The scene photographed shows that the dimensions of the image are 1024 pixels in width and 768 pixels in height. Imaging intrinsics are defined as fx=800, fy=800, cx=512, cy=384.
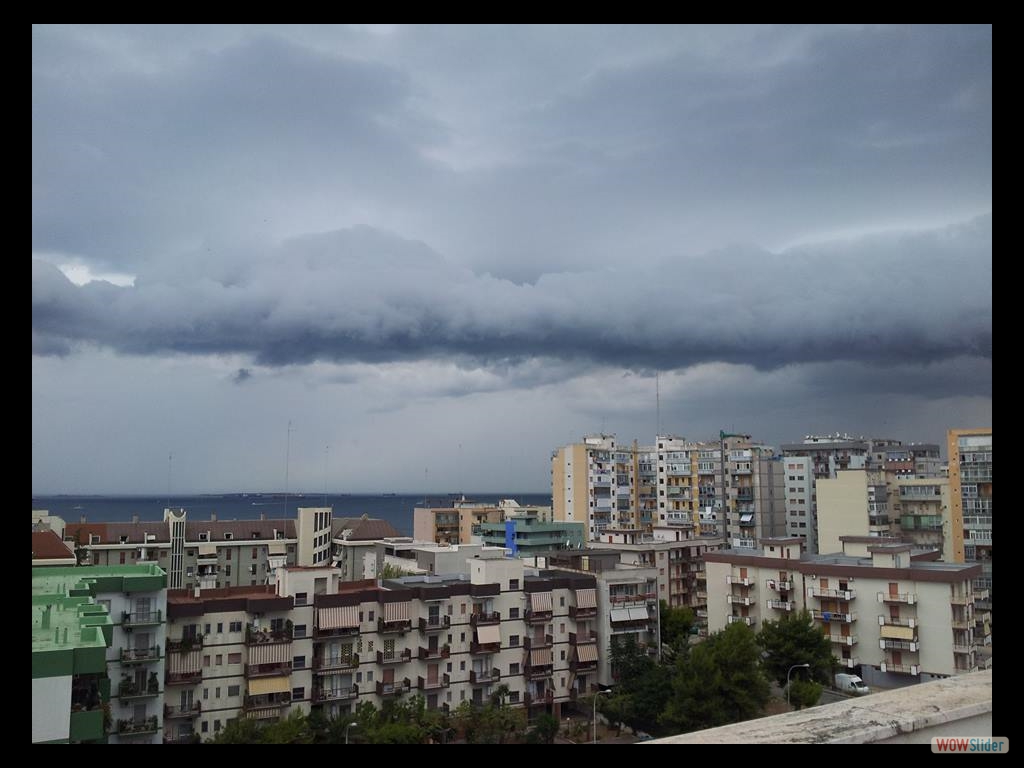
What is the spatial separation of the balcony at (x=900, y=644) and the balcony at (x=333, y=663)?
20.8 feet

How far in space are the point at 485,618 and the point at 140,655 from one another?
3525 millimetres

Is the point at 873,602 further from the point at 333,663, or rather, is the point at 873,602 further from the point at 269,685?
the point at 269,685

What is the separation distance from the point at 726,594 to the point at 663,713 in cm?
374

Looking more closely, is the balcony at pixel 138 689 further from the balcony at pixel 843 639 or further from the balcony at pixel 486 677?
the balcony at pixel 843 639

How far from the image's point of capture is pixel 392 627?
333 inches

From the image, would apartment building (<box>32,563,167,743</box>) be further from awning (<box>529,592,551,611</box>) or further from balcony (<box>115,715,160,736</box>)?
awning (<box>529,592,551,611</box>)

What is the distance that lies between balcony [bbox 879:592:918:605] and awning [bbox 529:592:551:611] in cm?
411

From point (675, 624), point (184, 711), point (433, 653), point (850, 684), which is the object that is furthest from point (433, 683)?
point (850, 684)

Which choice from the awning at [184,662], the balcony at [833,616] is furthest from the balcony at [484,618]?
the balcony at [833,616]

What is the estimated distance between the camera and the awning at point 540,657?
30.0ft

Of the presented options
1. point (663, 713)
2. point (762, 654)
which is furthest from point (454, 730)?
point (762, 654)

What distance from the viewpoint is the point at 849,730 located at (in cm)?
138
